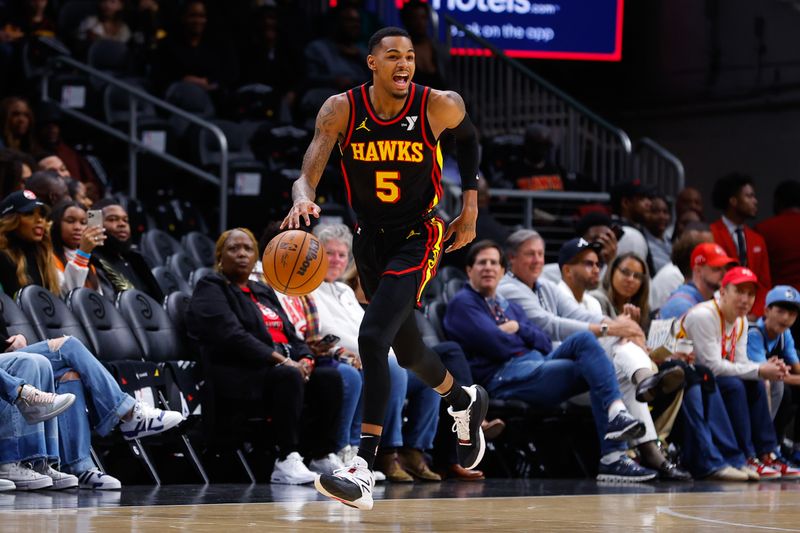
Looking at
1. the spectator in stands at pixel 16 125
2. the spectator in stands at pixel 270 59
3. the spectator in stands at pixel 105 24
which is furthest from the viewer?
the spectator in stands at pixel 270 59

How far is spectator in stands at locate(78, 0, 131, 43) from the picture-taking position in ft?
43.0

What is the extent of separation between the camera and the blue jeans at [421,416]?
314 inches

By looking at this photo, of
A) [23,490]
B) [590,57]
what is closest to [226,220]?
[23,490]

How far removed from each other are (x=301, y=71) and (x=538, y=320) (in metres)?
5.55

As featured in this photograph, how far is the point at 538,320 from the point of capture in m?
8.98

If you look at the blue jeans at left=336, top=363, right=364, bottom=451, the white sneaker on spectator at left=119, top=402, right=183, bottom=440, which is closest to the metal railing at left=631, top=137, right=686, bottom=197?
the blue jeans at left=336, top=363, right=364, bottom=451

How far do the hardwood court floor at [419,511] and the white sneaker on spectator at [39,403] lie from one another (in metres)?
0.36

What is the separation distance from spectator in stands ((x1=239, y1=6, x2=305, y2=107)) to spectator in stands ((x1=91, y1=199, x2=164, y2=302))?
503 centimetres

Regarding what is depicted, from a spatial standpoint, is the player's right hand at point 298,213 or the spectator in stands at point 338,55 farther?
the spectator in stands at point 338,55

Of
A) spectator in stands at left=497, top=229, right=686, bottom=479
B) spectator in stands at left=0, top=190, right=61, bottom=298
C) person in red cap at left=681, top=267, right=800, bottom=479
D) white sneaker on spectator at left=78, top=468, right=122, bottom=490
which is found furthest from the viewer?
person in red cap at left=681, top=267, right=800, bottom=479

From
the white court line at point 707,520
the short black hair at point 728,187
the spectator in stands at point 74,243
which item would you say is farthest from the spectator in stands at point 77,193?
the short black hair at point 728,187

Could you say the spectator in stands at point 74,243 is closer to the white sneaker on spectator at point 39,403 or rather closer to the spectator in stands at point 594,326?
the white sneaker on spectator at point 39,403

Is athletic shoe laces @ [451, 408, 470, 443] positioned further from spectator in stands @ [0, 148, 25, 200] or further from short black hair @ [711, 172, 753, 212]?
short black hair @ [711, 172, 753, 212]

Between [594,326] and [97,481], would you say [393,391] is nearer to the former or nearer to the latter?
[594,326]
